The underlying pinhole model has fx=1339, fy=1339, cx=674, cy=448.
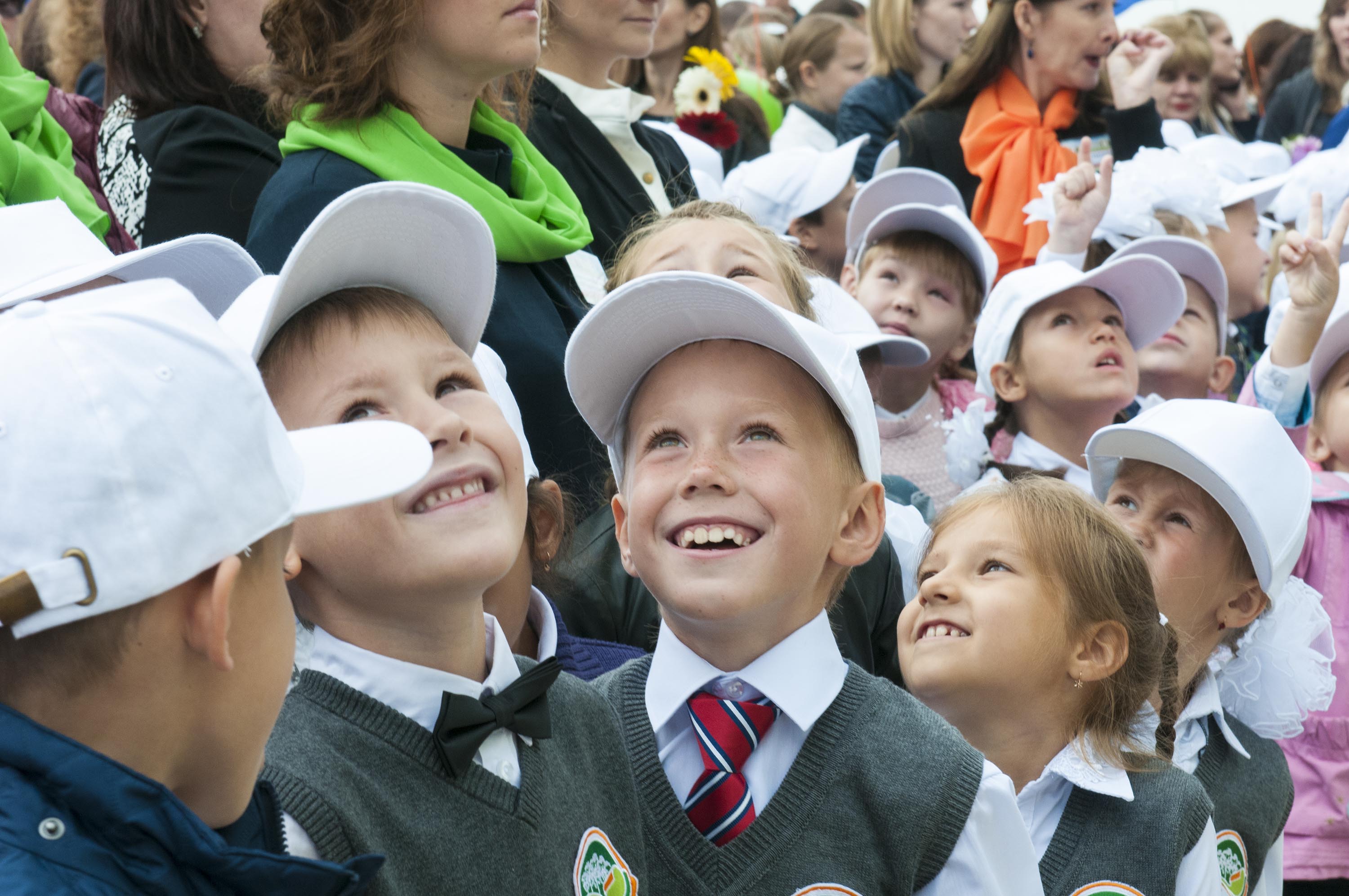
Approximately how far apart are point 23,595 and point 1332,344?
10.6ft

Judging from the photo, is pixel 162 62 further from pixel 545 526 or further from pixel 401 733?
pixel 401 733

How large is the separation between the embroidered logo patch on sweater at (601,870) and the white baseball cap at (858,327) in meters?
1.66

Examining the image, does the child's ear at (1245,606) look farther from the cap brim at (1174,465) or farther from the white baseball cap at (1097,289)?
the white baseball cap at (1097,289)

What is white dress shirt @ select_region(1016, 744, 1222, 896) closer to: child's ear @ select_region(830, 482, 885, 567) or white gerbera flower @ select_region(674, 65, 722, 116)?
child's ear @ select_region(830, 482, 885, 567)

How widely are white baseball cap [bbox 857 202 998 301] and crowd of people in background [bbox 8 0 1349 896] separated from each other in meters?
0.01

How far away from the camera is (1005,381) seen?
11.6ft

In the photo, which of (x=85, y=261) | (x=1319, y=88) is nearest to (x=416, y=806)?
(x=85, y=261)

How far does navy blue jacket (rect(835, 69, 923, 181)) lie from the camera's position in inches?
213

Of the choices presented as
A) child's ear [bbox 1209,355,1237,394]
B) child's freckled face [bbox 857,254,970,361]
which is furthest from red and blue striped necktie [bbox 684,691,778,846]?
child's ear [bbox 1209,355,1237,394]

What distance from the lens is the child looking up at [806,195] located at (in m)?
4.57

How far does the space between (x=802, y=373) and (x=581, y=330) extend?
12.6 inches

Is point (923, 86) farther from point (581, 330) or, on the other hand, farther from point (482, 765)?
point (482, 765)

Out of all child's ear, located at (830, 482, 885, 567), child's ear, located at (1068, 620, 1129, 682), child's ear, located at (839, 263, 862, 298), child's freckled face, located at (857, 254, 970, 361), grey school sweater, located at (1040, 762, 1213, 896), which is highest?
child's ear, located at (830, 482, 885, 567)

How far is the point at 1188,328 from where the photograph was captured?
4070 mm
